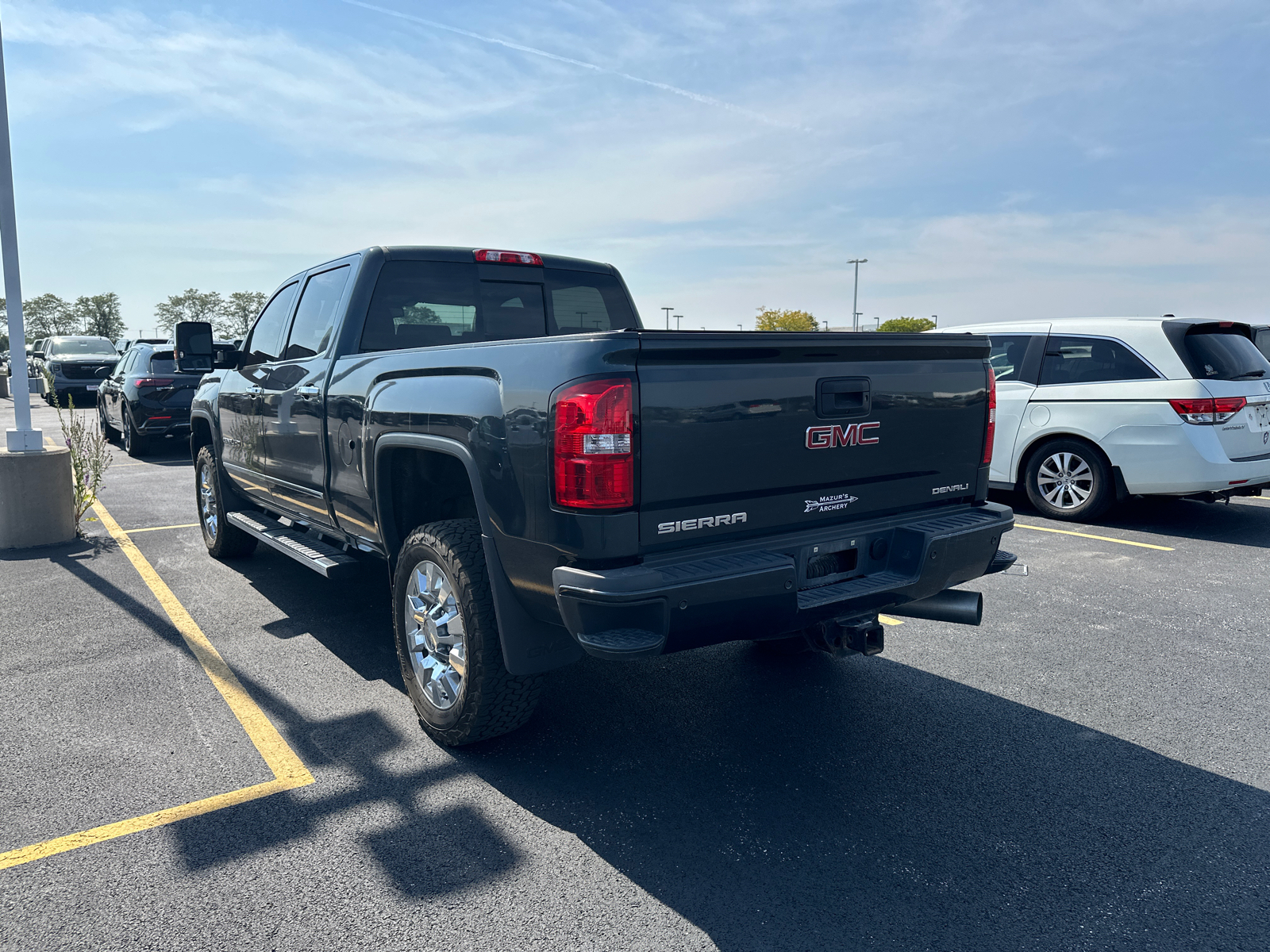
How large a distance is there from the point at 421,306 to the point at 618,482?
Answer: 7.46 ft

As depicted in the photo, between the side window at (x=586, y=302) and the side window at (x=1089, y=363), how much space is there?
16.5 ft

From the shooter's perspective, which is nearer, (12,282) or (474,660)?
(474,660)

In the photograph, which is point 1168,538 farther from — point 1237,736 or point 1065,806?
point 1065,806

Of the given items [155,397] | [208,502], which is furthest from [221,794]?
[155,397]

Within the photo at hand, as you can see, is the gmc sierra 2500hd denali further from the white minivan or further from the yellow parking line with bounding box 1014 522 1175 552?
the white minivan

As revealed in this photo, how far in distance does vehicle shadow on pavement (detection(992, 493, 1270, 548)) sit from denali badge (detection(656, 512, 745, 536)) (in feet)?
20.0

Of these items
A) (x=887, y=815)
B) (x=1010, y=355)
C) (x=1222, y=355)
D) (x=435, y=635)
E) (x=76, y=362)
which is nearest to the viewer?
(x=887, y=815)

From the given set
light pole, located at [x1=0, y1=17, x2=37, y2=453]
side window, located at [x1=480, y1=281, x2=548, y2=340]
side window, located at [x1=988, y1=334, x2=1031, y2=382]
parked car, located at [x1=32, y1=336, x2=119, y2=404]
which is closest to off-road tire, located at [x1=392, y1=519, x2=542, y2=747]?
side window, located at [x1=480, y1=281, x2=548, y2=340]

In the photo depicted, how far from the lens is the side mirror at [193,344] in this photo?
550 centimetres

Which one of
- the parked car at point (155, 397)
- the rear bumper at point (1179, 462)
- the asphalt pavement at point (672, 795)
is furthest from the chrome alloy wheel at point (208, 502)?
the rear bumper at point (1179, 462)

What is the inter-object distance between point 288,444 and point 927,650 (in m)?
3.73

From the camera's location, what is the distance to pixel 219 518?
648cm

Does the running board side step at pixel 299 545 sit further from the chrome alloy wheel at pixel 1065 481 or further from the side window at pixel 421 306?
the chrome alloy wheel at pixel 1065 481

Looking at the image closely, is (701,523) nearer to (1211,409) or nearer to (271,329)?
(271,329)
